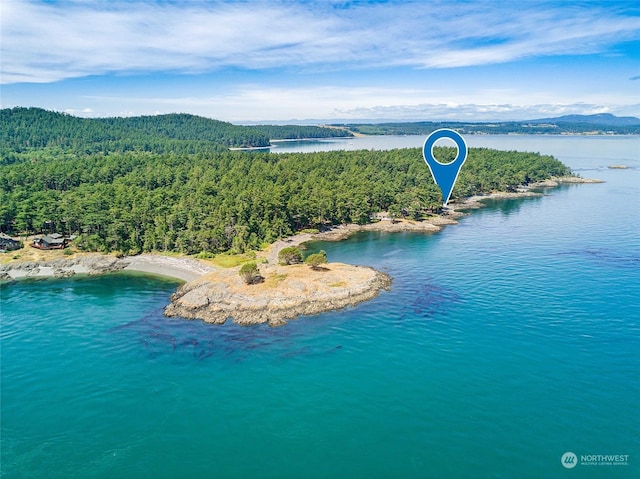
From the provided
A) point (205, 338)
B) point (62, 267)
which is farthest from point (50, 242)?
point (205, 338)

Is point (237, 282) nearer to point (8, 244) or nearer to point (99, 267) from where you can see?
point (99, 267)

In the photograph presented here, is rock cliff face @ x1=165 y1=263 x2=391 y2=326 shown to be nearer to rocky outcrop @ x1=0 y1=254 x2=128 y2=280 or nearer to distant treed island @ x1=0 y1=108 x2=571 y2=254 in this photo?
distant treed island @ x1=0 y1=108 x2=571 y2=254

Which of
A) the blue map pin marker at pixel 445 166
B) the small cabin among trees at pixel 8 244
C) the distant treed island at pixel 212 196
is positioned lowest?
the small cabin among trees at pixel 8 244

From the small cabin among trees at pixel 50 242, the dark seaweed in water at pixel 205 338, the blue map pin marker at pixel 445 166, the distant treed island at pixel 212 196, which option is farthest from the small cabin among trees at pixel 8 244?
the blue map pin marker at pixel 445 166

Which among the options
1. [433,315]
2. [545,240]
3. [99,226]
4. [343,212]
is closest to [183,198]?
[99,226]

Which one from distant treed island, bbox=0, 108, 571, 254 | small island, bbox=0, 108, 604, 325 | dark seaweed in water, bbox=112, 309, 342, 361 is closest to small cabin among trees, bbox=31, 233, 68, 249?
small island, bbox=0, 108, 604, 325

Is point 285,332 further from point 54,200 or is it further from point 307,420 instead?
point 54,200

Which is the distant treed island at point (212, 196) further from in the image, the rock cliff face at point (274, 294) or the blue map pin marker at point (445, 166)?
the blue map pin marker at point (445, 166)
